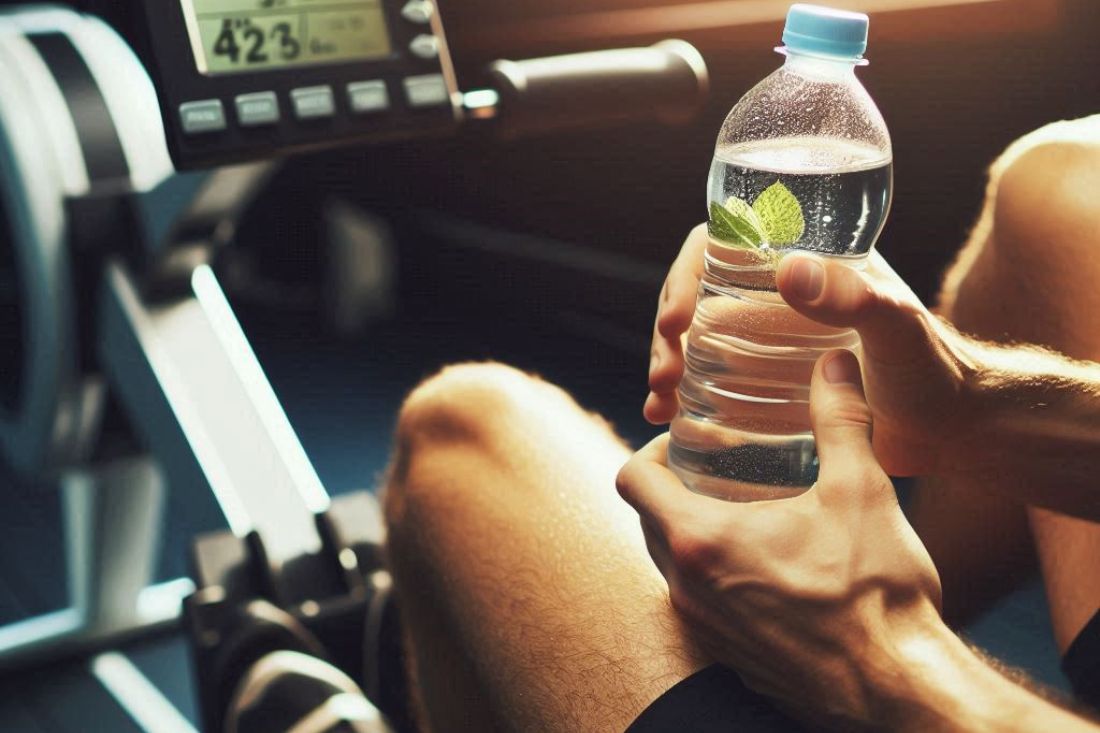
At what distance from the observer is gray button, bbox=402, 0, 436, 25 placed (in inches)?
31.2

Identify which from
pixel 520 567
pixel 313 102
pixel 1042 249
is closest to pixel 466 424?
pixel 520 567

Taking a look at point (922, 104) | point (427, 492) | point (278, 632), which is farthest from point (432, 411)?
point (922, 104)

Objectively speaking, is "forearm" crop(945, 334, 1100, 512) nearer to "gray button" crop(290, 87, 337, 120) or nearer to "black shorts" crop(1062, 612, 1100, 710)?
"black shorts" crop(1062, 612, 1100, 710)

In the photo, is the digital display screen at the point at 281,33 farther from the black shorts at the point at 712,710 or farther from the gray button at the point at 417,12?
the black shorts at the point at 712,710

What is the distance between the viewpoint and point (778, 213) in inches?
22.5

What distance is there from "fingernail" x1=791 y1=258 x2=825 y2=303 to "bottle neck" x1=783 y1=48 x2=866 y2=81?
0.38ft

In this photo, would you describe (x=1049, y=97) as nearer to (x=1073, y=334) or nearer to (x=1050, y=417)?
(x=1073, y=334)

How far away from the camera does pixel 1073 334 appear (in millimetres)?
871

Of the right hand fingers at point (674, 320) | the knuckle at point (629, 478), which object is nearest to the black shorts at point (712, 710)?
the knuckle at point (629, 478)

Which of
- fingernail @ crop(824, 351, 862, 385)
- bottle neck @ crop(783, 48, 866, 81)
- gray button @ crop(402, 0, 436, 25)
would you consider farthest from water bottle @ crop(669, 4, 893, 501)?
gray button @ crop(402, 0, 436, 25)

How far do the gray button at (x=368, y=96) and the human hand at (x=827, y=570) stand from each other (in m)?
0.39

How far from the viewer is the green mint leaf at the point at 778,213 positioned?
569 millimetres

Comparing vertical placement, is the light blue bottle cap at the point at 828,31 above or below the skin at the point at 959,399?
above

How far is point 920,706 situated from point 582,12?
5.97 feet
